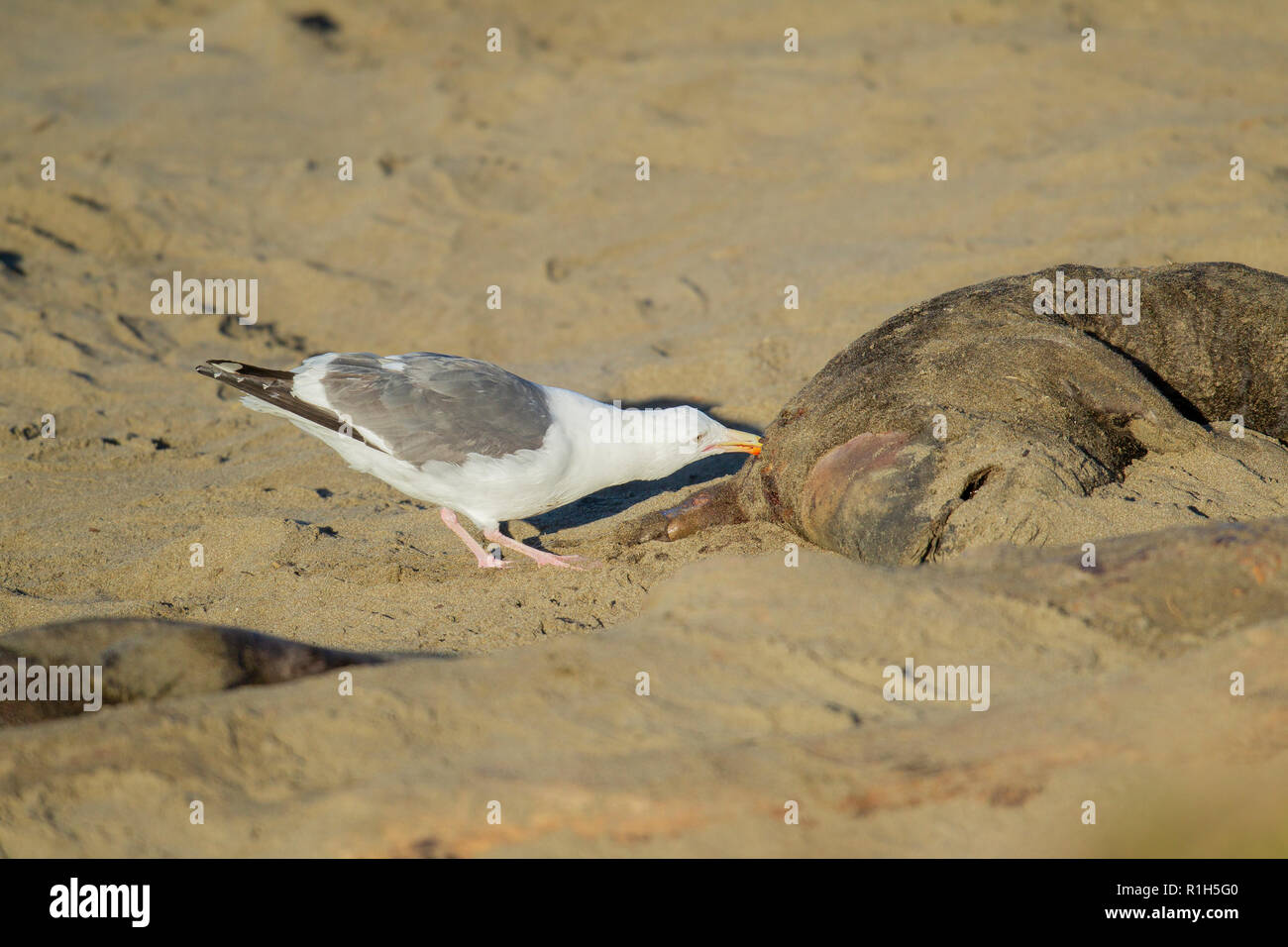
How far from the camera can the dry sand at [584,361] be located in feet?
7.63

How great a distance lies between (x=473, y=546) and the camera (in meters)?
4.98

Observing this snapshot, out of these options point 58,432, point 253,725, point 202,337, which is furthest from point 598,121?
point 253,725

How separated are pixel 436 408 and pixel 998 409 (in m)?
2.44

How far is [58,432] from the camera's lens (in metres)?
6.42

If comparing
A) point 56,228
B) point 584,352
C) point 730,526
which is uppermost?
point 56,228

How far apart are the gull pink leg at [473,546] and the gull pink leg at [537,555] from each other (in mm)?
83

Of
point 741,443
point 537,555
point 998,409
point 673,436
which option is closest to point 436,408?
point 537,555

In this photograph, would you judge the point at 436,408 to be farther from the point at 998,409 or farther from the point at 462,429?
the point at 998,409

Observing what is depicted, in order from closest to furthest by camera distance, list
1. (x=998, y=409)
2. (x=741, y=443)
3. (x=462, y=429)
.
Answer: (x=998, y=409), (x=462, y=429), (x=741, y=443)

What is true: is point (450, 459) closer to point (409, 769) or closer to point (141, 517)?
point (141, 517)

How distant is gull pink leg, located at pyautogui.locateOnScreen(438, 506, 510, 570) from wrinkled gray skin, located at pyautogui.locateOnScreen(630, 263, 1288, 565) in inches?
28.0

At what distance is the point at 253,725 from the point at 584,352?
205 inches

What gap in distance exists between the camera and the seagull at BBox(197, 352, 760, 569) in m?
4.76

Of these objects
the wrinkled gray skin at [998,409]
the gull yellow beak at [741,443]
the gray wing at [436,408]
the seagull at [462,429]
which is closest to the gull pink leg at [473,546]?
the seagull at [462,429]
